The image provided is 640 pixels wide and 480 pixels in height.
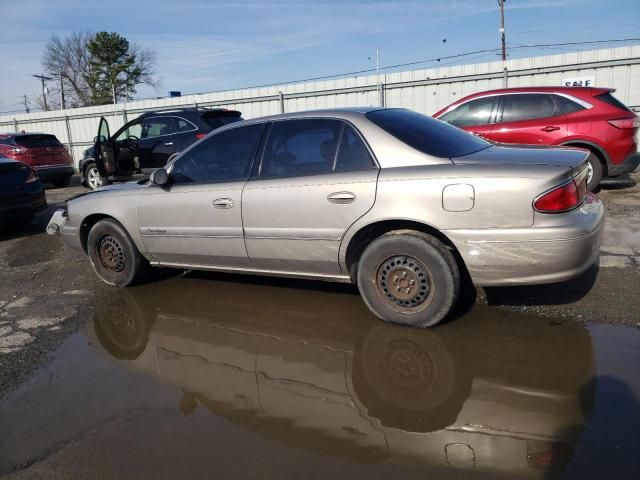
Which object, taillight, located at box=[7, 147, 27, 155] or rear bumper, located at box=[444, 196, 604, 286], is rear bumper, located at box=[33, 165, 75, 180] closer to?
taillight, located at box=[7, 147, 27, 155]

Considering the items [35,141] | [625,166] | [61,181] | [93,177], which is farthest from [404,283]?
[61,181]

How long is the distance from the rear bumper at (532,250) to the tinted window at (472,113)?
5.03 metres

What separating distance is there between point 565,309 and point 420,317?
3.86 ft

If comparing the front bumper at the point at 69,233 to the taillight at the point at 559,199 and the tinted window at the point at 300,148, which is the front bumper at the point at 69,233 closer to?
the tinted window at the point at 300,148

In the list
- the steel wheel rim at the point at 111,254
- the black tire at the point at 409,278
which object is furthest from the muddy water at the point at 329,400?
the steel wheel rim at the point at 111,254

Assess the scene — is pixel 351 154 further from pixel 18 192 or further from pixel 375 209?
pixel 18 192

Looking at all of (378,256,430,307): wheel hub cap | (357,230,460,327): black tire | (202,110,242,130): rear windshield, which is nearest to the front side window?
(202,110,242,130): rear windshield

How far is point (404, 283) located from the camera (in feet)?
12.3

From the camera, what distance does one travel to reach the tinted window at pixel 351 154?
3840mm

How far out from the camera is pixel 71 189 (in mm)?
14180

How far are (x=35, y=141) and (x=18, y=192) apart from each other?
638 cm

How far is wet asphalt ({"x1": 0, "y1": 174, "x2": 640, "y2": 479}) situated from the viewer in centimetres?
245

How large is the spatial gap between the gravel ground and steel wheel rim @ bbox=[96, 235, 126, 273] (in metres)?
0.31

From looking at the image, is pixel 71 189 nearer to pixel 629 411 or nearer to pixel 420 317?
pixel 420 317
